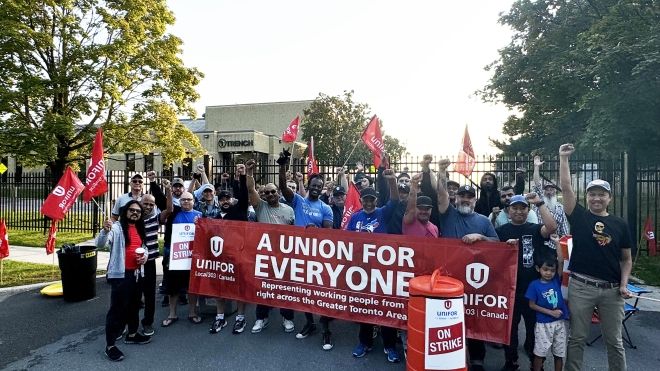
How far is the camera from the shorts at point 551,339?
3.94m

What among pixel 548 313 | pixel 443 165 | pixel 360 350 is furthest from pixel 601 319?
pixel 360 350

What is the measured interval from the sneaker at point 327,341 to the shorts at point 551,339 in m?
Result: 2.24

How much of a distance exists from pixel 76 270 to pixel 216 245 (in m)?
3.05

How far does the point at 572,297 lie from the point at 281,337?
11.0ft

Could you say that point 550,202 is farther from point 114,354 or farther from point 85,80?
point 85,80

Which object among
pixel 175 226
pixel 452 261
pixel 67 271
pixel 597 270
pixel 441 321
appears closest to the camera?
pixel 441 321

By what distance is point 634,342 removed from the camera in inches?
200

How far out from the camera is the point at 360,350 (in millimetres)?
4652

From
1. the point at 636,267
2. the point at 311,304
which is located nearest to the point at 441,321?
the point at 311,304

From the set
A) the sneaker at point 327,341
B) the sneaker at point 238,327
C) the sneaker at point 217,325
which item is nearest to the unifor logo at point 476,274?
the sneaker at point 327,341

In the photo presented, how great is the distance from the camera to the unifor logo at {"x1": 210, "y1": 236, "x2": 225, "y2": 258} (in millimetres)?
5527

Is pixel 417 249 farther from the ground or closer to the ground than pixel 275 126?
closer to the ground

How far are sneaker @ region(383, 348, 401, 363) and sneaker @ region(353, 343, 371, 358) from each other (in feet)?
0.86

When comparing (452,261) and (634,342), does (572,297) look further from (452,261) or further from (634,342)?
(634,342)
